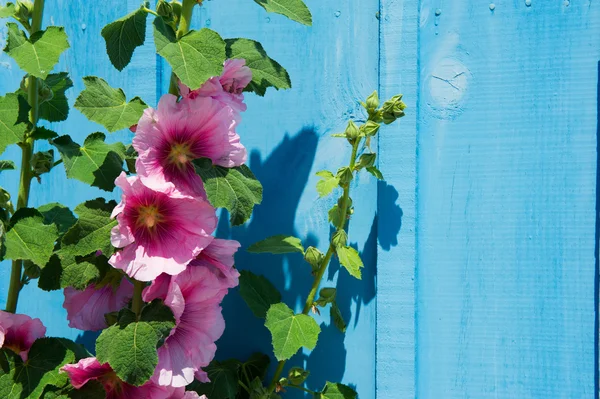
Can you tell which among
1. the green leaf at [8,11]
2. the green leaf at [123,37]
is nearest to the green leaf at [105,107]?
the green leaf at [123,37]

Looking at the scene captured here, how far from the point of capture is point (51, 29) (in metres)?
1.27

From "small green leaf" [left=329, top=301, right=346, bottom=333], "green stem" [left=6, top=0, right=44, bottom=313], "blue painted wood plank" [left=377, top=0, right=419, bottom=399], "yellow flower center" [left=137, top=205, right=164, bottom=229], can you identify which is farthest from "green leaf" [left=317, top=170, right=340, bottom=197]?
"green stem" [left=6, top=0, right=44, bottom=313]

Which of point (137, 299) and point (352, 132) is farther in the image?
point (352, 132)

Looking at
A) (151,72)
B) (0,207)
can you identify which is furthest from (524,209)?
(0,207)

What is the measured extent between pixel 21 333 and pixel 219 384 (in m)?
0.39

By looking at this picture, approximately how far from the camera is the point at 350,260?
1.47 meters

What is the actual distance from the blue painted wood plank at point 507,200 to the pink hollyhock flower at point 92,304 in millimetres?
626

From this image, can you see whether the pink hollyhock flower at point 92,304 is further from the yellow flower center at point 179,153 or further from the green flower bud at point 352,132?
the green flower bud at point 352,132

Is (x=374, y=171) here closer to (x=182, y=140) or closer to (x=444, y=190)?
(x=444, y=190)

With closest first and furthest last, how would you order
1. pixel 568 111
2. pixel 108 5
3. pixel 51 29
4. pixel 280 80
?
pixel 51 29 → pixel 280 80 → pixel 568 111 → pixel 108 5

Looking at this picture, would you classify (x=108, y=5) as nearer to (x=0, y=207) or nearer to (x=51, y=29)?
(x=51, y=29)

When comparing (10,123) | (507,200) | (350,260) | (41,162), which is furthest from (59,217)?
(507,200)

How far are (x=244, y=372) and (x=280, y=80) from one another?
611mm

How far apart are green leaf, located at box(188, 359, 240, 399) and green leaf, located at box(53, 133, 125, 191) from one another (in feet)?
1.43
